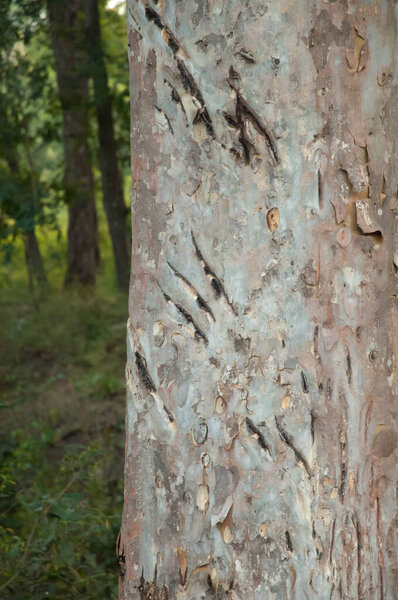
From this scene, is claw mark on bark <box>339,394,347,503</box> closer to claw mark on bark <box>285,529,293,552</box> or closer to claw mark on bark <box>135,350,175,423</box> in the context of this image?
claw mark on bark <box>285,529,293,552</box>

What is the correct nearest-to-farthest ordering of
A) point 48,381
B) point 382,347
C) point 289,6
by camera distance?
point 289,6 < point 382,347 < point 48,381

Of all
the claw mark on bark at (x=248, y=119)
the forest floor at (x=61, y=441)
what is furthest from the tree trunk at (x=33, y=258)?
the claw mark on bark at (x=248, y=119)

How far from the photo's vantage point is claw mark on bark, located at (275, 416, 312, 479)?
4.58 ft

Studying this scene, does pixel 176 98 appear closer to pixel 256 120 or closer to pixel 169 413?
pixel 256 120

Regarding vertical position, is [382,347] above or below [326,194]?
below

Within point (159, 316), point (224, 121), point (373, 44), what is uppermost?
point (373, 44)

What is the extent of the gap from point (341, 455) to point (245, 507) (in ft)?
0.82

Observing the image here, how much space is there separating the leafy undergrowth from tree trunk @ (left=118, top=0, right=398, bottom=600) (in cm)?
125

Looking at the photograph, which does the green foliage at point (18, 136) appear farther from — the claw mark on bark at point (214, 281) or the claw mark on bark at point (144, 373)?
the claw mark on bark at point (214, 281)

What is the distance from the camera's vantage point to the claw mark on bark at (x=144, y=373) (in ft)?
4.95

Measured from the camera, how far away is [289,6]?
1.33 meters

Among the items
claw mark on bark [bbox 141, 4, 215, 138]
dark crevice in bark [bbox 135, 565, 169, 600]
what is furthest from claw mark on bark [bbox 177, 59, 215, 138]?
dark crevice in bark [bbox 135, 565, 169, 600]

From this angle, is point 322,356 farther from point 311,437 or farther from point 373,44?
point 373,44

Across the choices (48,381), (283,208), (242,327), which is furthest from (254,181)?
(48,381)
